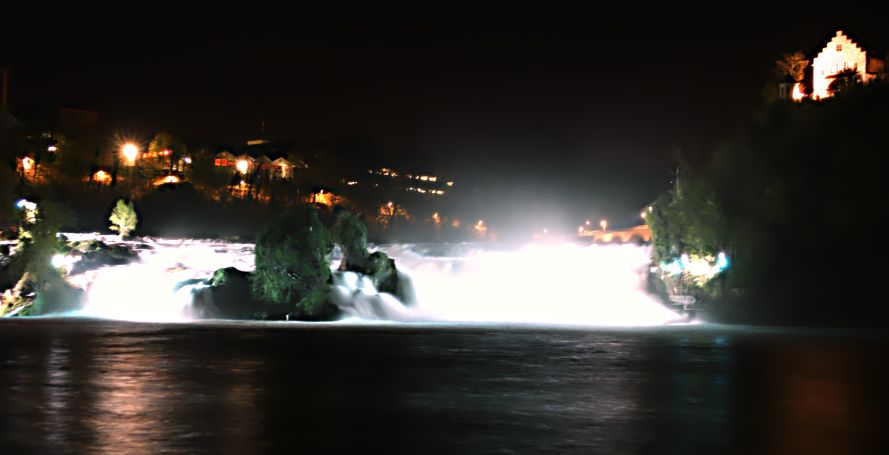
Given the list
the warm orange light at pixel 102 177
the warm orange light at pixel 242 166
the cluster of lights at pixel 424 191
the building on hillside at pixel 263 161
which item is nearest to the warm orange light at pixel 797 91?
the warm orange light at pixel 102 177

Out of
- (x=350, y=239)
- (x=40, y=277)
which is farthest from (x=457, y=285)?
(x=40, y=277)

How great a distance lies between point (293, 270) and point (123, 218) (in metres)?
32.6

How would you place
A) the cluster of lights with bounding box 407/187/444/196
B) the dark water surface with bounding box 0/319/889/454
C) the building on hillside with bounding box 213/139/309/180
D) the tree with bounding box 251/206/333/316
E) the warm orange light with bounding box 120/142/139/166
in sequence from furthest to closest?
the cluster of lights with bounding box 407/187/444/196, the building on hillside with bounding box 213/139/309/180, the warm orange light with bounding box 120/142/139/166, the tree with bounding box 251/206/333/316, the dark water surface with bounding box 0/319/889/454

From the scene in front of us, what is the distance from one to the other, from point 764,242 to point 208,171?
267ft

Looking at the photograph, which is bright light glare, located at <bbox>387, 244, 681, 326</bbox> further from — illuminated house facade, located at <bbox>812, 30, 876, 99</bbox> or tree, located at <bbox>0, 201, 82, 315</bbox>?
illuminated house facade, located at <bbox>812, 30, 876, 99</bbox>

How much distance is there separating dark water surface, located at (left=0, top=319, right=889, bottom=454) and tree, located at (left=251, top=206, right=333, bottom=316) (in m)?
13.1

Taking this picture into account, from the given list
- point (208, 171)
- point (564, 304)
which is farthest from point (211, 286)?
point (208, 171)

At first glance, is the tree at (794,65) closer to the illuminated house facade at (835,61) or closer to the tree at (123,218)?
the illuminated house facade at (835,61)

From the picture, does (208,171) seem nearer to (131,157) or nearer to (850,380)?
(131,157)

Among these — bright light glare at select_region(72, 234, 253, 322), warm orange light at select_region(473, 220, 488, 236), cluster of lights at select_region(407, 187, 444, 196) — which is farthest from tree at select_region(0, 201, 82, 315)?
cluster of lights at select_region(407, 187, 444, 196)

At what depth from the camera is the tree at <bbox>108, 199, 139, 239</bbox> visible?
2933 inches

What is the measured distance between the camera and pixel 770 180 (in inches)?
1882

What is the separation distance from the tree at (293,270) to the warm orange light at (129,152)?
224 feet

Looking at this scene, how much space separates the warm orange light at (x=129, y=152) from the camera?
11075 centimetres
